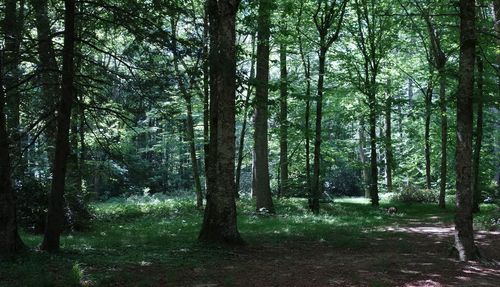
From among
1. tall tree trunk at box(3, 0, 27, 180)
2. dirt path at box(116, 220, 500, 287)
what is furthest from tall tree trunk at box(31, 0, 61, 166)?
dirt path at box(116, 220, 500, 287)

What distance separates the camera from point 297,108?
91.8ft

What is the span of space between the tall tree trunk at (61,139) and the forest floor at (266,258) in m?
0.44

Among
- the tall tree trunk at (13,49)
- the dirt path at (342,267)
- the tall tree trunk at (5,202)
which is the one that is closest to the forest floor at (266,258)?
the dirt path at (342,267)

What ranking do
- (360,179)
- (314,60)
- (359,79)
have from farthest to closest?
(360,179), (314,60), (359,79)

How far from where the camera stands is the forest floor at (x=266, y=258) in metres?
6.50

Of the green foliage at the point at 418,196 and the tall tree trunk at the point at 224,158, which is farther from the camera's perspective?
the green foliage at the point at 418,196

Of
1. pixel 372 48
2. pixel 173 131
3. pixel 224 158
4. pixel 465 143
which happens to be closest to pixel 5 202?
pixel 224 158

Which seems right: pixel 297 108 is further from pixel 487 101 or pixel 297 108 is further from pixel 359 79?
pixel 487 101

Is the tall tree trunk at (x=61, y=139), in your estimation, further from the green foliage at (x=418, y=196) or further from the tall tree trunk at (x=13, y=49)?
the green foliage at (x=418, y=196)

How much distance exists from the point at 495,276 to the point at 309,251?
3.48m

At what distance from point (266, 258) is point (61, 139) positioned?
4.30m

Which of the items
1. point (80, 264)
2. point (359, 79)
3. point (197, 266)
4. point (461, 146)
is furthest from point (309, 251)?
point (359, 79)

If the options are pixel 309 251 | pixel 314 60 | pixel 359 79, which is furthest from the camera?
pixel 314 60

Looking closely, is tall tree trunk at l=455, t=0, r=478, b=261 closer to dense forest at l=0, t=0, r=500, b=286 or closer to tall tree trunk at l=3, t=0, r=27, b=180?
dense forest at l=0, t=0, r=500, b=286
